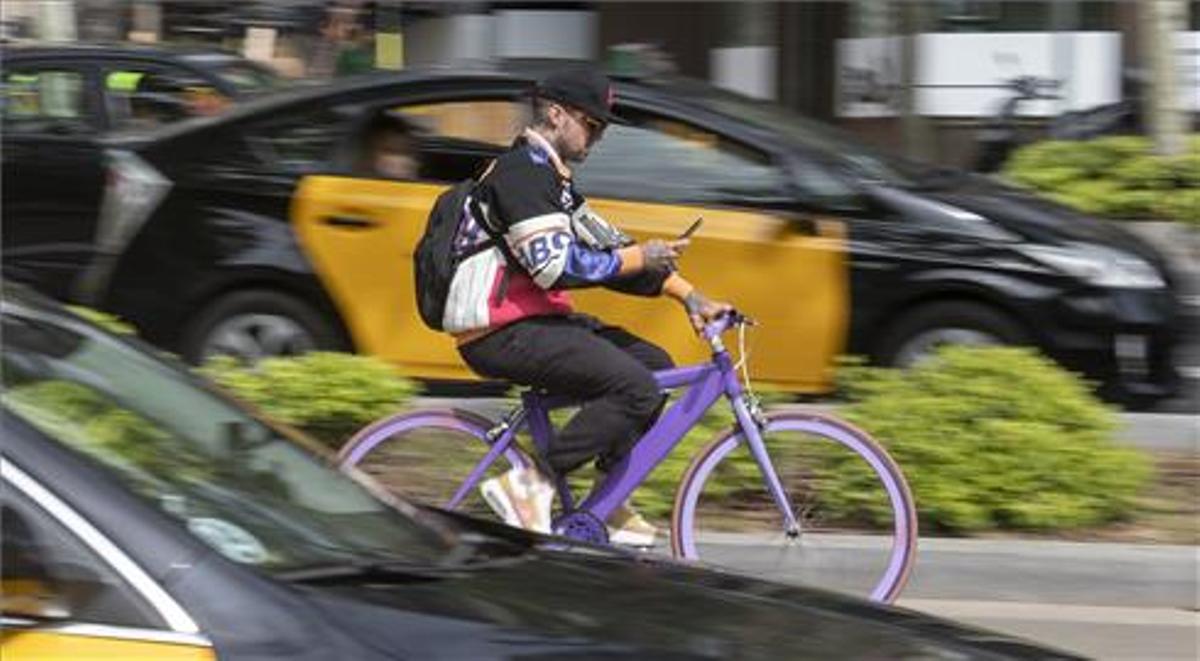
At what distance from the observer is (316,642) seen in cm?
261

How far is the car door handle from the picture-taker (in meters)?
7.73

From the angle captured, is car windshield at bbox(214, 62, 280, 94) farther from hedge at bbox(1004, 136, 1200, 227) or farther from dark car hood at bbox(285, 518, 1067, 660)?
dark car hood at bbox(285, 518, 1067, 660)

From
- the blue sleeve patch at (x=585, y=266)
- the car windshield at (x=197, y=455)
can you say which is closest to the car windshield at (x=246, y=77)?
the blue sleeve patch at (x=585, y=266)

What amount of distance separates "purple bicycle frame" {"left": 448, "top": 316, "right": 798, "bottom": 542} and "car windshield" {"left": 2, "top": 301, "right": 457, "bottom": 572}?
1749 millimetres

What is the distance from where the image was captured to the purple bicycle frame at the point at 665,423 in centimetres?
531

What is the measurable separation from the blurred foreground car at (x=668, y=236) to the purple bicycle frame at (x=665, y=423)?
85.0 inches

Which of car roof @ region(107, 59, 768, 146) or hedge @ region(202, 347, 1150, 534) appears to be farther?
car roof @ region(107, 59, 768, 146)

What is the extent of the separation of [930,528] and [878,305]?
1.48m

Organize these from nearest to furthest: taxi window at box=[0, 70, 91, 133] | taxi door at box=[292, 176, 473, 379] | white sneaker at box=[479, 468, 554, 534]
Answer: white sneaker at box=[479, 468, 554, 534] < taxi door at box=[292, 176, 473, 379] < taxi window at box=[0, 70, 91, 133]

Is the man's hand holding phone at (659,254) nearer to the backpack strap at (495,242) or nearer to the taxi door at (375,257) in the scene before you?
the backpack strap at (495,242)

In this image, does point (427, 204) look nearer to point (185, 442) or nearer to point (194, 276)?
point (194, 276)

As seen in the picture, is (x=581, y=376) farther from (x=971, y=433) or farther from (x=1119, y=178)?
(x=1119, y=178)

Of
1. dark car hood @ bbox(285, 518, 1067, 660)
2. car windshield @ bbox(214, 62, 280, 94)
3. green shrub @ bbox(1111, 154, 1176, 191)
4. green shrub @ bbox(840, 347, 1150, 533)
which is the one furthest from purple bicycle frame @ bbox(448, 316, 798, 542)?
green shrub @ bbox(1111, 154, 1176, 191)

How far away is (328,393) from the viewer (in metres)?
6.74
